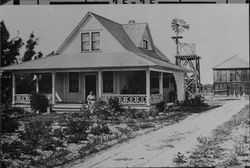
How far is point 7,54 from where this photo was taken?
340 inches

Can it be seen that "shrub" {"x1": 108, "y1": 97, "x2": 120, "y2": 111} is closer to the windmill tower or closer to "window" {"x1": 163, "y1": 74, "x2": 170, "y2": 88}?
the windmill tower

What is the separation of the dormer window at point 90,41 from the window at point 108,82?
9.91ft

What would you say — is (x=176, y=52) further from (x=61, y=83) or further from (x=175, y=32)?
(x=61, y=83)

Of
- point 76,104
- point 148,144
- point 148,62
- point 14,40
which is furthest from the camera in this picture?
point 148,62

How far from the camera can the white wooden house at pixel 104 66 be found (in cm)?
1040

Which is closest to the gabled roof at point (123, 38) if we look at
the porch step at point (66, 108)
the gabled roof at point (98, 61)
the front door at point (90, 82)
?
the gabled roof at point (98, 61)

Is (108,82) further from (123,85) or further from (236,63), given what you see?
(236,63)

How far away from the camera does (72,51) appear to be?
12.0 m

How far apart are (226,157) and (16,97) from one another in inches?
216

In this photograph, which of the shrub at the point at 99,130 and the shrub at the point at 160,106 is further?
the shrub at the point at 160,106

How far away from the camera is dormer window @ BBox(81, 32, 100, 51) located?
41.1ft

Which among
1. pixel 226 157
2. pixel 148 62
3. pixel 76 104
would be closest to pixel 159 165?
pixel 226 157

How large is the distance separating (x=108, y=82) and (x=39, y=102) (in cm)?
643

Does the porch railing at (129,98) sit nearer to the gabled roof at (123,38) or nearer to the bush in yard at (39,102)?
the gabled roof at (123,38)
